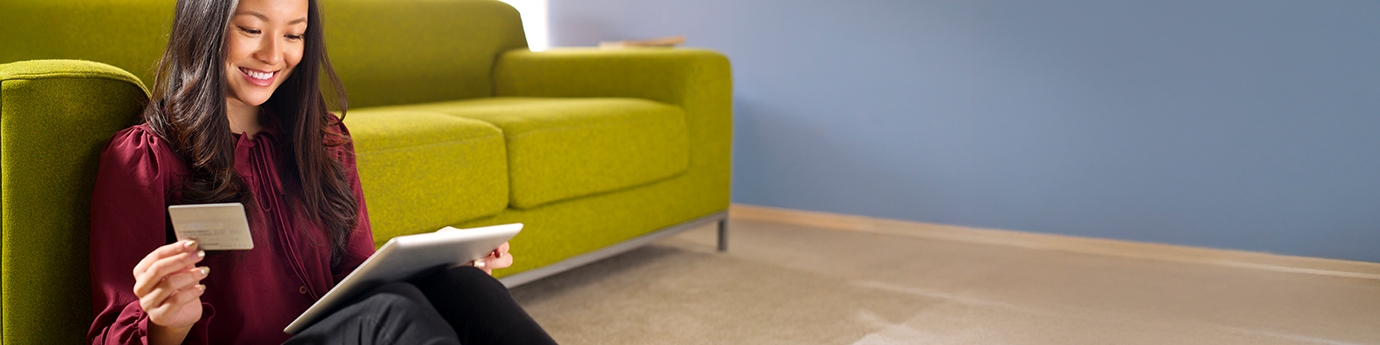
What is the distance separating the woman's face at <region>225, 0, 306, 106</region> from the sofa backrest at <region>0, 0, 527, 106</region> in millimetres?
715

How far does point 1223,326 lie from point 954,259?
2.49 ft

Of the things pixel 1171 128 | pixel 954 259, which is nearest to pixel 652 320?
pixel 954 259

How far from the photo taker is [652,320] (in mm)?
2092

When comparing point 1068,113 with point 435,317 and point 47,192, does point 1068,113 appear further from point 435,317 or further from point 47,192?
point 47,192

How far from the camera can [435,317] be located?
1.02 metres

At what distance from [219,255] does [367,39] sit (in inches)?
60.2

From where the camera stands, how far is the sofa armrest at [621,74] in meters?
2.61

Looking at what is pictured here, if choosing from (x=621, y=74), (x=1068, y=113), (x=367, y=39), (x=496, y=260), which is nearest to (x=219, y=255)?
(x=496, y=260)

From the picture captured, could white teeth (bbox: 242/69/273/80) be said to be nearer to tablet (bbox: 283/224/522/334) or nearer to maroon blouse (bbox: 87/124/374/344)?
maroon blouse (bbox: 87/124/374/344)

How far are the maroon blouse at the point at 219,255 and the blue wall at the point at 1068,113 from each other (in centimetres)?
202

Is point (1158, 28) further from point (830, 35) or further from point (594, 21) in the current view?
point (594, 21)

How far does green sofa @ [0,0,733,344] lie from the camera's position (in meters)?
1.15

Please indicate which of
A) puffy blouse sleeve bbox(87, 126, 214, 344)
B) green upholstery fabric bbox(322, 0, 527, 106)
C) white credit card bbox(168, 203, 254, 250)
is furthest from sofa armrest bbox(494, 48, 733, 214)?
white credit card bbox(168, 203, 254, 250)

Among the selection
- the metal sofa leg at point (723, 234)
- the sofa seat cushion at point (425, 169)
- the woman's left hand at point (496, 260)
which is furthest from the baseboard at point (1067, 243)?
the woman's left hand at point (496, 260)
